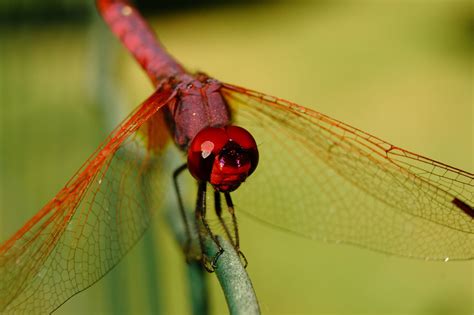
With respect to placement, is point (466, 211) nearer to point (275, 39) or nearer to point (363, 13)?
point (275, 39)

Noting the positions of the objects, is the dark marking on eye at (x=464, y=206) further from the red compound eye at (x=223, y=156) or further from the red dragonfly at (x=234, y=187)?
the red compound eye at (x=223, y=156)

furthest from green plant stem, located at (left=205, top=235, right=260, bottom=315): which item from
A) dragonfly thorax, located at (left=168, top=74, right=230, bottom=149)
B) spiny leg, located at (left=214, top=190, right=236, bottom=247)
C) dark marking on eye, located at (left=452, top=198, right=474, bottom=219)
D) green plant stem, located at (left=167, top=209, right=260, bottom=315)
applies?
dark marking on eye, located at (left=452, top=198, right=474, bottom=219)

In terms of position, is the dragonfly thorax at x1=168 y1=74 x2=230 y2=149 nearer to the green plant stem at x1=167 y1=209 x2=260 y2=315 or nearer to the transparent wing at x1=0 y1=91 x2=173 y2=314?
the transparent wing at x1=0 y1=91 x2=173 y2=314

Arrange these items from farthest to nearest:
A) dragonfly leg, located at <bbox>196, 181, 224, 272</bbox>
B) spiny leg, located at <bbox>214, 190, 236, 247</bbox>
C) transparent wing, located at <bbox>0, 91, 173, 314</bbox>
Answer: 1. spiny leg, located at <bbox>214, 190, 236, 247</bbox>
2. transparent wing, located at <bbox>0, 91, 173, 314</bbox>
3. dragonfly leg, located at <bbox>196, 181, 224, 272</bbox>

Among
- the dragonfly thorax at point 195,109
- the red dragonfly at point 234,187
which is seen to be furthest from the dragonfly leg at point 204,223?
the dragonfly thorax at point 195,109

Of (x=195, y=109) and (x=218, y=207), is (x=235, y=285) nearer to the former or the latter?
(x=218, y=207)

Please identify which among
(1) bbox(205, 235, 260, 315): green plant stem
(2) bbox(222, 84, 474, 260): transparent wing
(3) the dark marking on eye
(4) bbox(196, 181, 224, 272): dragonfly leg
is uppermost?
(2) bbox(222, 84, 474, 260): transparent wing

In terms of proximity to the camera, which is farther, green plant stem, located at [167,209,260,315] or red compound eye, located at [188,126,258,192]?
red compound eye, located at [188,126,258,192]

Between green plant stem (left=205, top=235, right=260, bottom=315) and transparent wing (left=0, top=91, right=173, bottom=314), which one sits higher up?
transparent wing (left=0, top=91, right=173, bottom=314)
